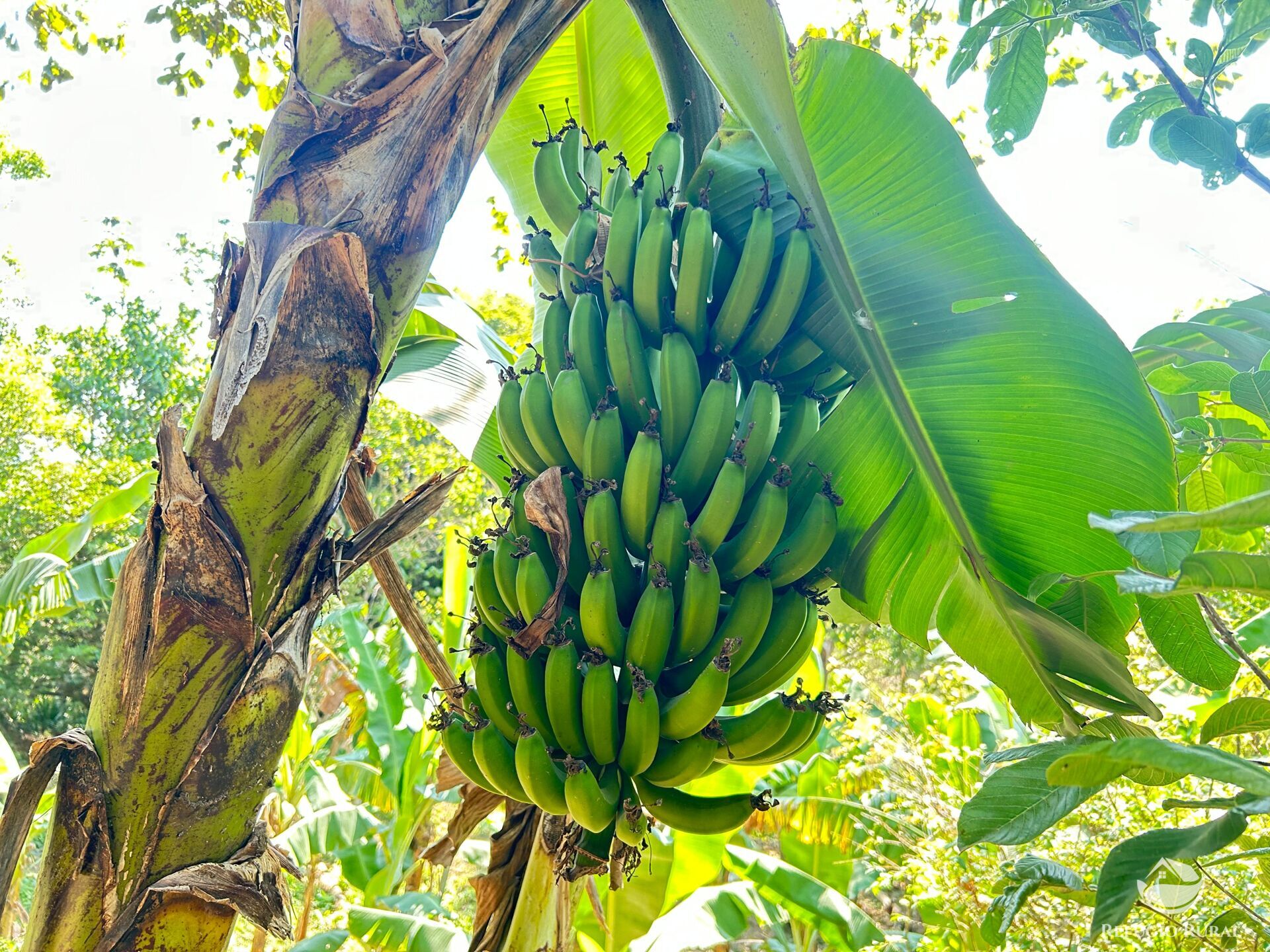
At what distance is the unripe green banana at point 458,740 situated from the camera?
111 cm

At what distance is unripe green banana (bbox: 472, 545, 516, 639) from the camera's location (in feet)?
3.67

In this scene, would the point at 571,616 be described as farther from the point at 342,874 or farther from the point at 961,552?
the point at 342,874

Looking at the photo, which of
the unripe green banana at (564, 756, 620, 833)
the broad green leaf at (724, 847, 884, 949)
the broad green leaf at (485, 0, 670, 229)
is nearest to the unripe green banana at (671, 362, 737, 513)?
the unripe green banana at (564, 756, 620, 833)

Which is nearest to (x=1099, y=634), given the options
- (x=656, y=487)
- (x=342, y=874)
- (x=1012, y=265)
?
(x=1012, y=265)

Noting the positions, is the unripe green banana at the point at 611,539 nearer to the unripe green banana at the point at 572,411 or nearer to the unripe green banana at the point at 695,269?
the unripe green banana at the point at 572,411

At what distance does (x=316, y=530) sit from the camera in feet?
3.18

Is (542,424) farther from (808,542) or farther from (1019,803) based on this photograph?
(1019,803)

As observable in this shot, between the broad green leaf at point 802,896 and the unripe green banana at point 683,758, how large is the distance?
83.1 inches

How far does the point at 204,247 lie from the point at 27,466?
3302 millimetres

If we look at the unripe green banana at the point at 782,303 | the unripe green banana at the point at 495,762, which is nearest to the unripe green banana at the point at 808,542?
the unripe green banana at the point at 782,303

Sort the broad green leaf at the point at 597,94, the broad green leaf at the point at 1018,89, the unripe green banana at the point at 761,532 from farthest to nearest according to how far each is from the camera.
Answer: the broad green leaf at the point at 597,94
the broad green leaf at the point at 1018,89
the unripe green banana at the point at 761,532

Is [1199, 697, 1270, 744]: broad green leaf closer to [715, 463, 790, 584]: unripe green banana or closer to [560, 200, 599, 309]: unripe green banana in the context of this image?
[715, 463, 790, 584]: unripe green banana

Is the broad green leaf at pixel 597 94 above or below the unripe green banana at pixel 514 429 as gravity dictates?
above

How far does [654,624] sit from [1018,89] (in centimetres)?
95
